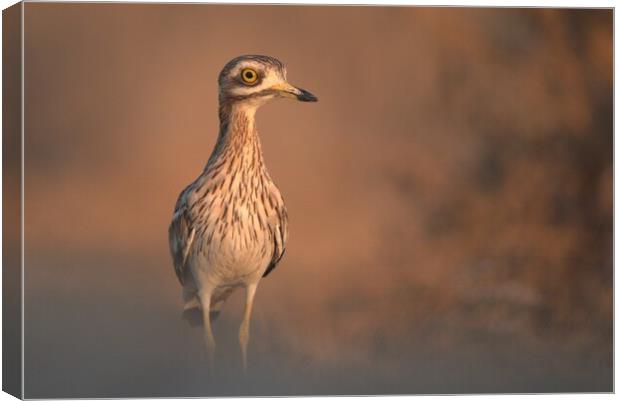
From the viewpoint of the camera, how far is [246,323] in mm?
8125

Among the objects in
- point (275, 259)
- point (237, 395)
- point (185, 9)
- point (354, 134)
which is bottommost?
point (237, 395)

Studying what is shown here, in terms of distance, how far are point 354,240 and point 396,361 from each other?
0.73 meters

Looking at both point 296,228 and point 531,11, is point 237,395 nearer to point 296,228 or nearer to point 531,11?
point 296,228

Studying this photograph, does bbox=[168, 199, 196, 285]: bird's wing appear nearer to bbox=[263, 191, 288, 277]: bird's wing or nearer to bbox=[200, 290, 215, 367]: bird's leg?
bbox=[200, 290, 215, 367]: bird's leg

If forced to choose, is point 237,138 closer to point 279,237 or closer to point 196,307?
point 279,237

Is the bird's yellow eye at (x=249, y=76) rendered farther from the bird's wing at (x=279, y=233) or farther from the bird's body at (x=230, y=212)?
the bird's wing at (x=279, y=233)

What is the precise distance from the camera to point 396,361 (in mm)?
8273

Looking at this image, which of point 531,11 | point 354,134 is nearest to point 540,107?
point 531,11

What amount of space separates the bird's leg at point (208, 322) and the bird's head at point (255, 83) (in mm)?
1065

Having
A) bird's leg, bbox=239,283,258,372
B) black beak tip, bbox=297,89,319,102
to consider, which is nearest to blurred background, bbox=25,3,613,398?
bird's leg, bbox=239,283,258,372

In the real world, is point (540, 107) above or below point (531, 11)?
below

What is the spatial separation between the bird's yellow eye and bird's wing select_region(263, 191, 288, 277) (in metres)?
0.62

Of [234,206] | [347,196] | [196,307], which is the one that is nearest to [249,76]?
[234,206]

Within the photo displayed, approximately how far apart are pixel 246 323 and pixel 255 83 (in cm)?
132
